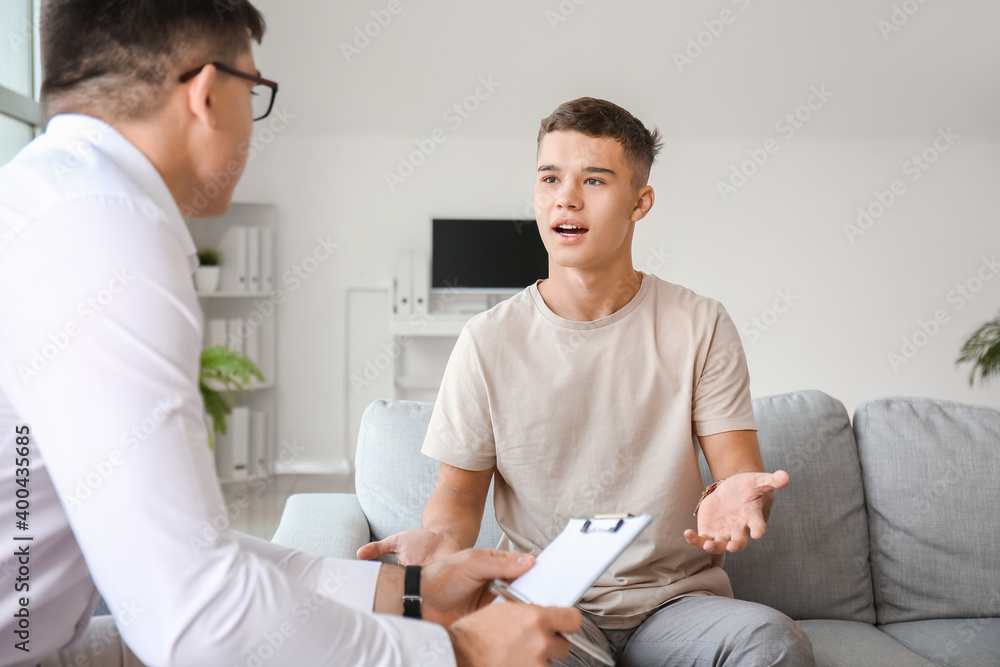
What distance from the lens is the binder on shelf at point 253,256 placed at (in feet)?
16.9

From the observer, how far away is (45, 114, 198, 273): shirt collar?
32.4 inches

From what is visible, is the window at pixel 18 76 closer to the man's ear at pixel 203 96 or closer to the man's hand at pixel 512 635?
the man's ear at pixel 203 96

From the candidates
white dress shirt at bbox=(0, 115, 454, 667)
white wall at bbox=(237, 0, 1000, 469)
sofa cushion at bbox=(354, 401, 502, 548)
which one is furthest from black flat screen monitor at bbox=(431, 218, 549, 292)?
white dress shirt at bbox=(0, 115, 454, 667)

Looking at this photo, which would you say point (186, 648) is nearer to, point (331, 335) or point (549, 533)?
point (549, 533)

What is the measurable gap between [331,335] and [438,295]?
81 cm

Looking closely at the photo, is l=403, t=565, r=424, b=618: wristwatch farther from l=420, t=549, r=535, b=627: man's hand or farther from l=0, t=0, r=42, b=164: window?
l=0, t=0, r=42, b=164: window

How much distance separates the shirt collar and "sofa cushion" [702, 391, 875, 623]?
1.28 meters

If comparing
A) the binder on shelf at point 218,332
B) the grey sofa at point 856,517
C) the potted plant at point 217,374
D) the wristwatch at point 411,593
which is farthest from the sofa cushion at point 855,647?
the binder on shelf at point 218,332

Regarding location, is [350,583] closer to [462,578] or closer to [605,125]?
[462,578]

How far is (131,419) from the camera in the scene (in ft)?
2.18

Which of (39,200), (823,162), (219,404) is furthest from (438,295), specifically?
(39,200)

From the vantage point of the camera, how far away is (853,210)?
556 centimetres

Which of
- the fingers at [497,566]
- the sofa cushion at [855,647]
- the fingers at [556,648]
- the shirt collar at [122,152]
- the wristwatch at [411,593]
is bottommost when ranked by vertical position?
the sofa cushion at [855,647]

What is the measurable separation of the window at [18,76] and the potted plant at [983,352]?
5530 millimetres
